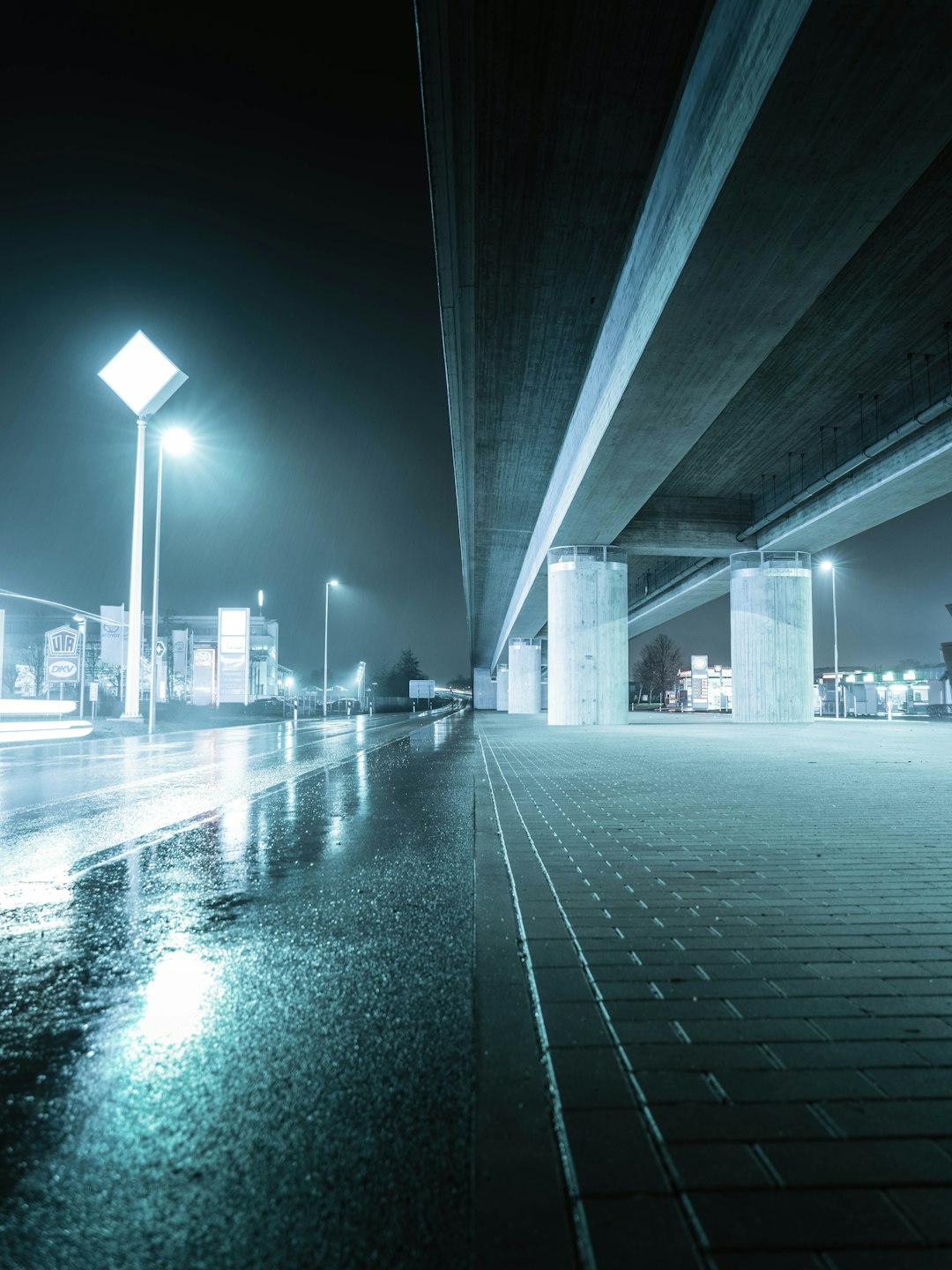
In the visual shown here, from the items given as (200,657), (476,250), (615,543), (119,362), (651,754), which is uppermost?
(119,362)

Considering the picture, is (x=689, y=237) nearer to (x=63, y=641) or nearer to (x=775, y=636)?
(x=775, y=636)

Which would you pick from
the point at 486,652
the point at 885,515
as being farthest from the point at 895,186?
the point at 486,652

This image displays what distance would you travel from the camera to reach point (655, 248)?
12.4 m

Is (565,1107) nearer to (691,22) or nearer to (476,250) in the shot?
(691,22)

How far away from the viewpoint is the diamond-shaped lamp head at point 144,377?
31281 millimetres

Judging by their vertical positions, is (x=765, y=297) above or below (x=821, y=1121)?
above

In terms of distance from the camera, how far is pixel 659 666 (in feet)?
391

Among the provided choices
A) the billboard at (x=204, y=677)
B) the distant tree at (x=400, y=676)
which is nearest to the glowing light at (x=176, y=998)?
the billboard at (x=204, y=677)

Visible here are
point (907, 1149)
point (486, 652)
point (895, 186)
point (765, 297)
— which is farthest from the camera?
point (486, 652)

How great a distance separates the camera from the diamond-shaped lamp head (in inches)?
1232

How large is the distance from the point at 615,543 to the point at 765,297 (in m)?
19.8

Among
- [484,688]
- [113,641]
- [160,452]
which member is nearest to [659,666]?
[484,688]

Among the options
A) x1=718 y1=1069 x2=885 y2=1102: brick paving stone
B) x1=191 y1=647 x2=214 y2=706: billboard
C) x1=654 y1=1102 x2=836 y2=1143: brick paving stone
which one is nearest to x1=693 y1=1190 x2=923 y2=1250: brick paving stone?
x1=654 y1=1102 x2=836 y2=1143: brick paving stone

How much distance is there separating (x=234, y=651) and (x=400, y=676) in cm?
13004
